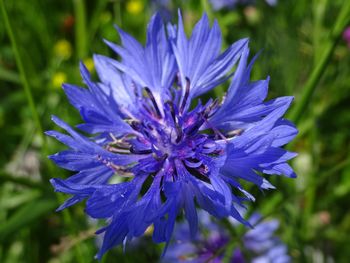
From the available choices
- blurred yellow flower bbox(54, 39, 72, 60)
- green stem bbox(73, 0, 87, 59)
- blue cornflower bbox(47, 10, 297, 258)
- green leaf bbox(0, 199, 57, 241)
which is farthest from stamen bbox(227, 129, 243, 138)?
blurred yellow flower bbox(54, 39, 72, 60)

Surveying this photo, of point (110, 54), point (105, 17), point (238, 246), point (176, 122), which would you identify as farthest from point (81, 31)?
point (176, 122)

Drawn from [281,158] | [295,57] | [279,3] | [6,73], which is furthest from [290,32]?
[6,73]

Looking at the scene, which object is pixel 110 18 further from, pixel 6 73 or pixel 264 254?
pixel 264 254

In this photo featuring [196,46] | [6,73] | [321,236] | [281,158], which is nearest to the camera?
[281,158]

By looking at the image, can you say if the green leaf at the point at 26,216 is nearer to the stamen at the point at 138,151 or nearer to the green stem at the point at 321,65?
the stamen at the point at 138,151

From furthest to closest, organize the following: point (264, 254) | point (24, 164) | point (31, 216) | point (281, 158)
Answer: point (24, 164) → point (264, 254) → point (31, 216) → point (281, 158)

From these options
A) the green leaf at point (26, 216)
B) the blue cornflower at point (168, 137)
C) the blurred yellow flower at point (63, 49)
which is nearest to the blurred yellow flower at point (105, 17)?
the blurred yellow flower at point (63, 49)

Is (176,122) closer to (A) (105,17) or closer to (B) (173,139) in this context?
(B) (173,139)

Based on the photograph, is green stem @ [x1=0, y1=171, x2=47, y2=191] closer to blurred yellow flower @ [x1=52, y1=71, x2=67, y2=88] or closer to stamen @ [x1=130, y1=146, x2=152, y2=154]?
stamen @ [x1=130, y1=146, x2=152, y2=154]
